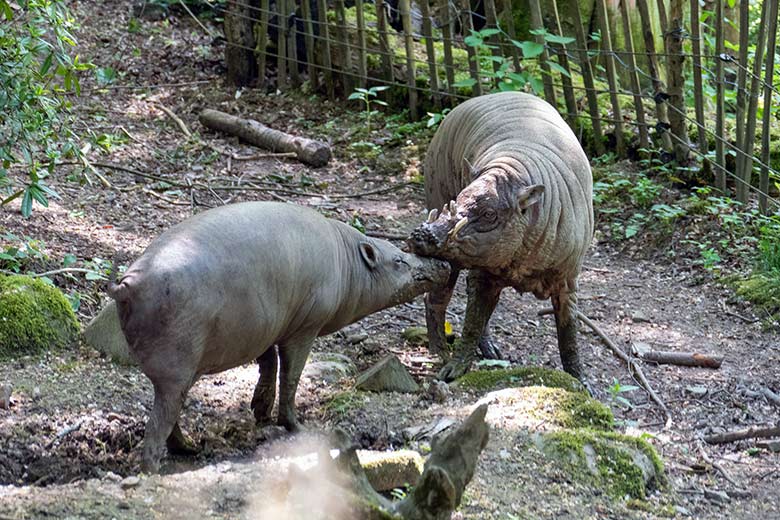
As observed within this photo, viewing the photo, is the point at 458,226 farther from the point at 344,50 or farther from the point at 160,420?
the point at 344,50

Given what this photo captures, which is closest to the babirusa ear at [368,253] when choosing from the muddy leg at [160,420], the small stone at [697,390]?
the muddy leg at [160,420]

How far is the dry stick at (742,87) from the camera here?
8.59 meters

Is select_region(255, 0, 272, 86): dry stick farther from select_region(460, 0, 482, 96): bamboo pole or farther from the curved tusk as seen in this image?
the curved tusk

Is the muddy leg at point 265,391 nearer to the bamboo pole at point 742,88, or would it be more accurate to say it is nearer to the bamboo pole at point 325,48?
the bamboo pole at point 742,88

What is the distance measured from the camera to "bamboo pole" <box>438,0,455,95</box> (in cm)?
1048

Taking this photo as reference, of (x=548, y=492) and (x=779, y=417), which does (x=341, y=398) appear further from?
(x=779, y=417)

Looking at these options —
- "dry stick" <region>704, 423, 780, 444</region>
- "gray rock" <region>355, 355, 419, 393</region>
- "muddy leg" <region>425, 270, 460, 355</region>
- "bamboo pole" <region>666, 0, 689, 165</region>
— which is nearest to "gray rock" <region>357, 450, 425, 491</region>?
"gray rock" <region>355, 355, 419, 393</region>

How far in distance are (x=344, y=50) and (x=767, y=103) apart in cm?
493

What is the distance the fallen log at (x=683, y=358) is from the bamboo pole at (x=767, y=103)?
7.83ft

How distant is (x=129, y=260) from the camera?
7.02 m

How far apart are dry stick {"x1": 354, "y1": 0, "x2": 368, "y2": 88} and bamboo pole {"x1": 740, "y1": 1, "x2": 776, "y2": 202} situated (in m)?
4.18

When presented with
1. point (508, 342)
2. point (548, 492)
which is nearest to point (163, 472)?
point (548, 492)

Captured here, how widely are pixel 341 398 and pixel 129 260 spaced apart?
2298mm

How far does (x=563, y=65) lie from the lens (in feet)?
32.7
